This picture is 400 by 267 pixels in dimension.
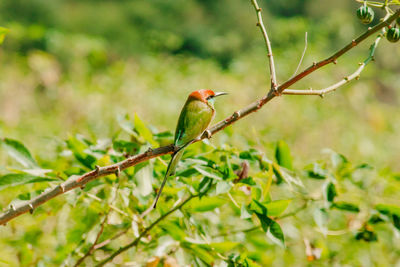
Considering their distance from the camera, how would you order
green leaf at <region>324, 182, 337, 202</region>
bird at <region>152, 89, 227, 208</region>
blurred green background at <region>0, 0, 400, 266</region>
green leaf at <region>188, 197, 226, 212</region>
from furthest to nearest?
blurred green background at <region>0, 0, 400, 266</region>, green leaf at <region>324, 182, 337, 202</region>, green leaf at <region>188, 197, 226, 212</region>, bird at <region>152, 89, 227, 208</region>

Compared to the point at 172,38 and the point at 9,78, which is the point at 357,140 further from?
the point at 9,78

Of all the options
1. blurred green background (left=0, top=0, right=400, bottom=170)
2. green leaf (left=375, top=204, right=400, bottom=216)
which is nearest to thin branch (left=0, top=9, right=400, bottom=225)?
green leaf (left=375, top=204, right=400, bottom=216)

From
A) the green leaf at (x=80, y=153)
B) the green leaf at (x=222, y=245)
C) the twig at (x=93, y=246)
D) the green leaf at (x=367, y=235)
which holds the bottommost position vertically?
the twig at (x=93, y=246)

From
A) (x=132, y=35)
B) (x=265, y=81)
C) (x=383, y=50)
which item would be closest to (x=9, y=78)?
(x=265, y=81)

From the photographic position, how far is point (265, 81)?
17.6ft

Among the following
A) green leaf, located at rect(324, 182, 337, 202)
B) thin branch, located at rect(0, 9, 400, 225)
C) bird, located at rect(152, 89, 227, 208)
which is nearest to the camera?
thin branch, located at rect(0, 9, 400, 225)

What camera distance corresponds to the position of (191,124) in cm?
94

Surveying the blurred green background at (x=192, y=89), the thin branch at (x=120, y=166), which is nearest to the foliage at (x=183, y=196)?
the thin branch at (x=120, y=166)

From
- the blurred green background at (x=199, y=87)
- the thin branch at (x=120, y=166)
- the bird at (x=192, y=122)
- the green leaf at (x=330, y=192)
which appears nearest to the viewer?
the thin branch at (x=120, y=166)

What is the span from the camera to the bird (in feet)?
2.90

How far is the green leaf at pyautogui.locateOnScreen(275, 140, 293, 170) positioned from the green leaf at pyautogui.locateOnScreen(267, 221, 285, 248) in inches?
7.2

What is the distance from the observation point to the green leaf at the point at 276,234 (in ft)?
2.95

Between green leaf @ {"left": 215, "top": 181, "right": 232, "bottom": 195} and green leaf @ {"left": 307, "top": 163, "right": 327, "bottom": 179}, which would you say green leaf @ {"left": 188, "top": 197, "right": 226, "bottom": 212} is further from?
green leaf @ {"left": 307, "top": 163, "right": 327, "bottom": 179}

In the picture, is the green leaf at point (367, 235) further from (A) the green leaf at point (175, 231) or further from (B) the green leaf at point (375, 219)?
(A) the green leaf at point (175, 231)
